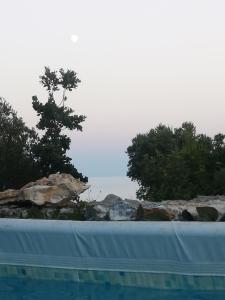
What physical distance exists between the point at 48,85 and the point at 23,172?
4.03 m

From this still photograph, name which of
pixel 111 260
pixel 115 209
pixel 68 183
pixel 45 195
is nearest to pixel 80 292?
pixel 111 260

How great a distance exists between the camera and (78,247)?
257 inches

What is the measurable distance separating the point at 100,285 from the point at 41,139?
53.0 feet

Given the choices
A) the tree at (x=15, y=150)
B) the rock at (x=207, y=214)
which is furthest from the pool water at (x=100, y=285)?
the tree at (x=15, y=150)

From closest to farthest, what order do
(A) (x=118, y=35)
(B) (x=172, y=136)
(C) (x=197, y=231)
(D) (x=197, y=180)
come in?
(C) (x=197, y=231), (A) (x=118, y=35), (D) (x=197, y=180), (B) (x=172, y=136)

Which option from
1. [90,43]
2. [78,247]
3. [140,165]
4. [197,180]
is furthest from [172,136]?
[78,247]

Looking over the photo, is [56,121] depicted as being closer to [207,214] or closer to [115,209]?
[115,209]

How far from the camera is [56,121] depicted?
22281 mm

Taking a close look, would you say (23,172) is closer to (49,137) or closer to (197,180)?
(49,137)

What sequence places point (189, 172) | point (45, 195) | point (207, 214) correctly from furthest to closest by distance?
point (189, 172)
point (45, 195)
point (207, 214)

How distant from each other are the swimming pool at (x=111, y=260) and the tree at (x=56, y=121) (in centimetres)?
1478

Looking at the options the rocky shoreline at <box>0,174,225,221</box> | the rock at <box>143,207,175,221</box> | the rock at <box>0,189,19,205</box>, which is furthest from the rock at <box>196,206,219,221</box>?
the rock at <box>0,189,19,205</box>

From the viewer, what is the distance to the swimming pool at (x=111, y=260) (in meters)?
5.84

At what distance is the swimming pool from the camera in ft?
19.1
